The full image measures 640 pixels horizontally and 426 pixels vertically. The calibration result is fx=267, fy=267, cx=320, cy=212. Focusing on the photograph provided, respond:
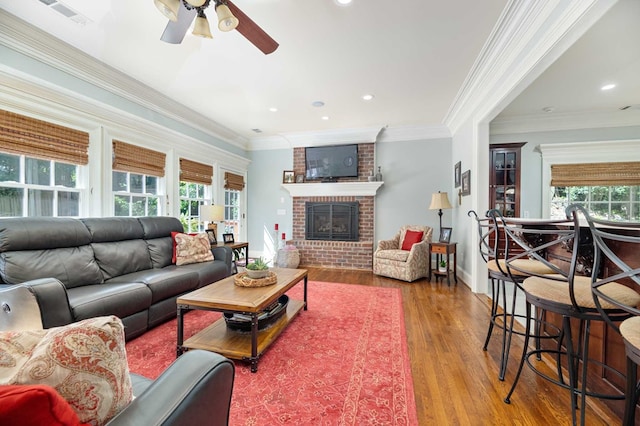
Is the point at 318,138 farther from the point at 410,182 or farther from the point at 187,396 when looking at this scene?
the point at 187,396

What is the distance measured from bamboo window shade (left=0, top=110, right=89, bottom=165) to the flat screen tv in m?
3.49

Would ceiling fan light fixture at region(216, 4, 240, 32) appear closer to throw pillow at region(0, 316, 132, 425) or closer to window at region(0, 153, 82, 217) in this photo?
throw pillow at region(0, 316, 132, 425)

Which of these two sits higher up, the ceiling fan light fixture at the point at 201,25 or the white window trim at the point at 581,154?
the ceiling fan light fixture at the point at 201,25

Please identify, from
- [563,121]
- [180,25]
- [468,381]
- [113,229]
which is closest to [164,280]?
[113,229]

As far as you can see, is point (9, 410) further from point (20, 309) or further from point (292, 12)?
point (292, 12)

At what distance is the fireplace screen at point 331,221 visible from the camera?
5242mm

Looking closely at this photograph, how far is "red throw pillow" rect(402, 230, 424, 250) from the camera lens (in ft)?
14.6

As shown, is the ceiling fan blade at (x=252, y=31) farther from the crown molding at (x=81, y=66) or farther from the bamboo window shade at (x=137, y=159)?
the bamboo window shade at (x=137, y=159)

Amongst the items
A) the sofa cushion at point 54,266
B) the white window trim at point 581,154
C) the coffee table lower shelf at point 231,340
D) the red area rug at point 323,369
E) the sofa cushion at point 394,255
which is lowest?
the red area rug at point 323,369

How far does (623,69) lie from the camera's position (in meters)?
2.88

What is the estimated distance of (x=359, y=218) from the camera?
5.23 metres

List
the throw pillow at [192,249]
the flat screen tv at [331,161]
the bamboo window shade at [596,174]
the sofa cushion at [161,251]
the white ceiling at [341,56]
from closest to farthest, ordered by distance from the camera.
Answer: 1. the white ceiling at [341,56]
2. the sofa cushion at [161,251]
3. the throw pillow at [192,249]
4. the bamboo window shade at [596,174]
5. the flat screen tv at [331,161]

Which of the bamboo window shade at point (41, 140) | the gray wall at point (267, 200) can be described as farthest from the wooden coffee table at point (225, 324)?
the gray wall at point (267, 200)

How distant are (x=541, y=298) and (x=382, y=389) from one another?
1.02 m
